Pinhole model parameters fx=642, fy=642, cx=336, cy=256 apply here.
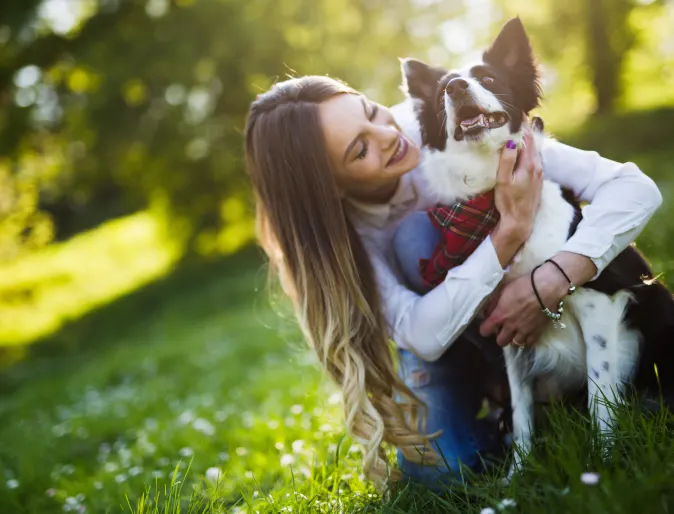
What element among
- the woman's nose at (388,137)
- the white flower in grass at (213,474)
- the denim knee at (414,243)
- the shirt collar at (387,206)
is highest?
the woman's nose at (388,137)

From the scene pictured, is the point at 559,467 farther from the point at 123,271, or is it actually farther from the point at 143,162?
the point at 123,271

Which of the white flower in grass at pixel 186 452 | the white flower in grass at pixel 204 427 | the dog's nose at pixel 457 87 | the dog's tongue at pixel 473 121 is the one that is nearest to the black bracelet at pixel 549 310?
the dog's tongue at pixel 473 121

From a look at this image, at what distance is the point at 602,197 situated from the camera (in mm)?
2189

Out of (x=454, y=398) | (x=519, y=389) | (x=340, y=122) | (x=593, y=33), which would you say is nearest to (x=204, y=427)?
(x=454, y=398)

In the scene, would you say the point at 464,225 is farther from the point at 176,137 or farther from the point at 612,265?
the point at 176,137

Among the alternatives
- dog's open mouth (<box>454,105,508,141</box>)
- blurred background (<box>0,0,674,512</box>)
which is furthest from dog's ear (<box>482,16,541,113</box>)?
blurred background (<box>0,0,674,512</box>)

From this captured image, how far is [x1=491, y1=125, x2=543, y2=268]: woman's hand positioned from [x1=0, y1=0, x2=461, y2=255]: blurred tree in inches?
371

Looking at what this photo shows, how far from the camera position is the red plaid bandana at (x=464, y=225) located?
226 centimetres

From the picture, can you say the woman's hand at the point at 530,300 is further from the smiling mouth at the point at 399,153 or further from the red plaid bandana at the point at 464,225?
the smiling mouth at the point at 399,153

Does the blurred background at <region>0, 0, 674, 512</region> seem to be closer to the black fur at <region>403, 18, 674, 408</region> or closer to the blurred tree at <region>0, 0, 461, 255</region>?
the blurred tree at <region>0, 0, 461, 255</region>

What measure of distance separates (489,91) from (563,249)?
1.90 feet

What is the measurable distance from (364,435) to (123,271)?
14.4 metres

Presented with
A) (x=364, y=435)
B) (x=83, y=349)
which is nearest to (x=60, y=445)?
(x=364, y=435)

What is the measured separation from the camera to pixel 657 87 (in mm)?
17984
